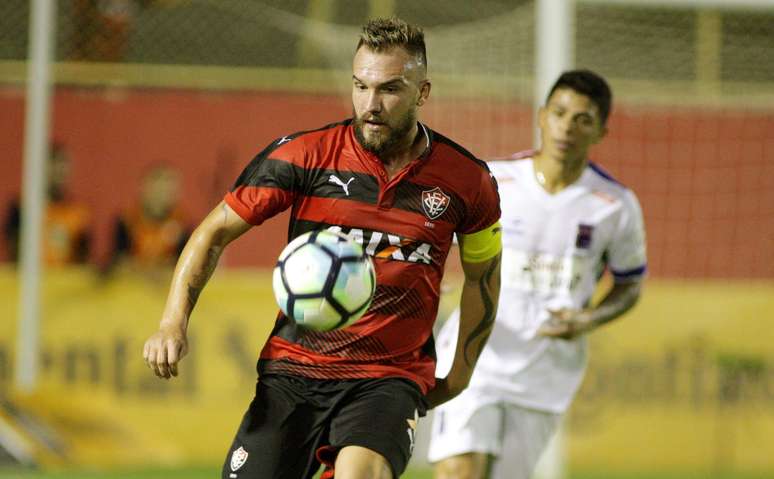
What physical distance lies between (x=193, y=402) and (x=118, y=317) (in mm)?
905

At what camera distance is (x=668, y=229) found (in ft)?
44.5

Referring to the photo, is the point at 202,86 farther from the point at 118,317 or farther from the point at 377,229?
the point at 377,229

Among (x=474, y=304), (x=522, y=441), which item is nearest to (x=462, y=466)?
(x=522, y=441)

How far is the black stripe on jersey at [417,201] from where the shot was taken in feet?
15.4

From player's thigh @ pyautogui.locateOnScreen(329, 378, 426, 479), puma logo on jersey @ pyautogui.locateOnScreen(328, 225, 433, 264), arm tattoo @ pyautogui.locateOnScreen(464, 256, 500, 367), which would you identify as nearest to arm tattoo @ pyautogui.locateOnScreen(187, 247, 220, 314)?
puma logo on jersey @ pyautogui.locateOnScreen(328, 225, 433, 264)

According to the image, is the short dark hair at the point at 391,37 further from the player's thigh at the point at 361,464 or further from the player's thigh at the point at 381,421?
the player's thigh at the point at 361,464

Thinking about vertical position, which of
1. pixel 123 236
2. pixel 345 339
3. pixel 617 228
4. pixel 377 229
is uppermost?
pixel 123 236

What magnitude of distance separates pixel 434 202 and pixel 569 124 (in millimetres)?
1798

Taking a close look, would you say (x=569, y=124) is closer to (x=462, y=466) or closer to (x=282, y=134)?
(x=462, y=466)

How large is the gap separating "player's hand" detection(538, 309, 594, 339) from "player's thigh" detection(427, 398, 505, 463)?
1.48 ft

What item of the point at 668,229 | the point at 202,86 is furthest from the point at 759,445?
the point at 202,86

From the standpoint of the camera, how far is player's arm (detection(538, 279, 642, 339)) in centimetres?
618

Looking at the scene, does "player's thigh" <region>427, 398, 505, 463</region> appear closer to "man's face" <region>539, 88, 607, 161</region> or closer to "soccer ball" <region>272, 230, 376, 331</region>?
"man's face" <region>539, 88, 607, 161</region>

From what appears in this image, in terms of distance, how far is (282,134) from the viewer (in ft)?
44.1
